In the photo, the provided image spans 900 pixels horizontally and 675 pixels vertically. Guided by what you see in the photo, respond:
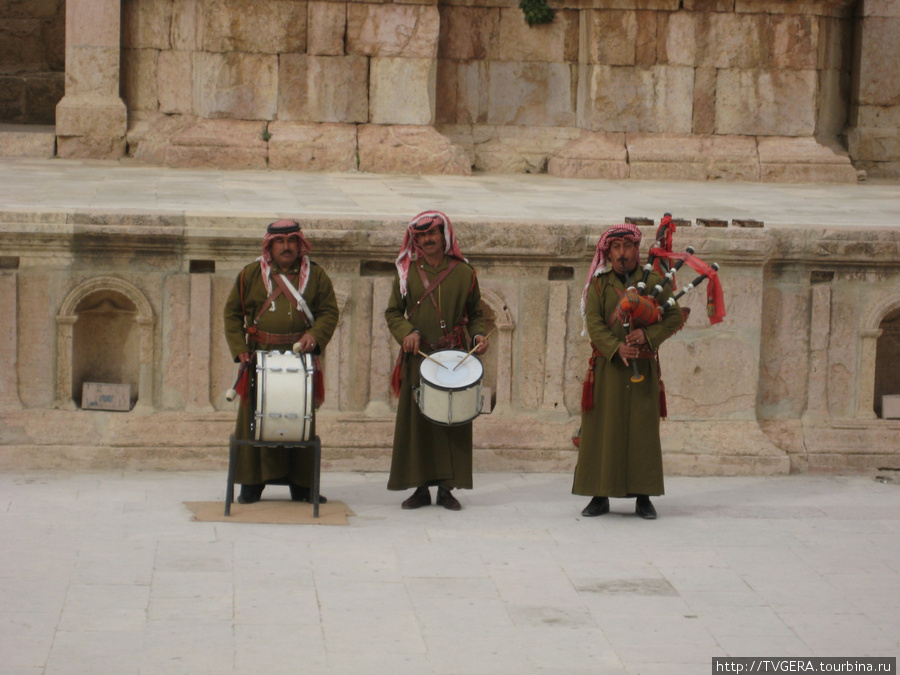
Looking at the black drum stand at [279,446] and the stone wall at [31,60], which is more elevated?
the stone wall at [31,60]

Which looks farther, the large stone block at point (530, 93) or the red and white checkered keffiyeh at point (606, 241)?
the large stone block at point (530, 93)

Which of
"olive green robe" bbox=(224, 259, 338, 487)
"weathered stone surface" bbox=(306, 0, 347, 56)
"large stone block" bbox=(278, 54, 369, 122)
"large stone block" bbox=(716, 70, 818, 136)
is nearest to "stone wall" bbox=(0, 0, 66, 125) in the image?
"large stone block" bbox=(278, 54, 369, 122)

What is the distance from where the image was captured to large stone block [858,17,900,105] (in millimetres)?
14055

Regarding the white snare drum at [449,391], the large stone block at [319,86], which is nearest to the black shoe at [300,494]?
the white snare drum at [449,391]

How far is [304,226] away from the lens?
27.3 ft

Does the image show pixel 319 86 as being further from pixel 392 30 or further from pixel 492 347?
pixel 492 347

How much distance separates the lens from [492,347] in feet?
28.9

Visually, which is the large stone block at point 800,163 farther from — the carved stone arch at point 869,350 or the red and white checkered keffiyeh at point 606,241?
the red and white checkered keffiyeh at point 606,241

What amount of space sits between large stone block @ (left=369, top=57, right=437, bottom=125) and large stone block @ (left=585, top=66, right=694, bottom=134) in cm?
166

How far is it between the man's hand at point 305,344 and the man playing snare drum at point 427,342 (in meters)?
0.52

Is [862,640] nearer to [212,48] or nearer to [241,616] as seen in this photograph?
[241,616]

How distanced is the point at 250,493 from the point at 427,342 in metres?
1.23

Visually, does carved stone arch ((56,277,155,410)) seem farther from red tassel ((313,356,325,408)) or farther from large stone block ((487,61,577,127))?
large stone block ((487,61,577,127))

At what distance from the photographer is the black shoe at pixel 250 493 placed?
7.39 metres
